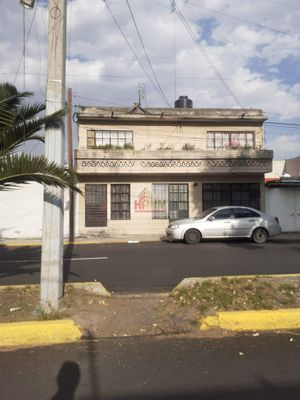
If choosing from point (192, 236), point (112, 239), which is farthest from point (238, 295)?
point (112, 239)

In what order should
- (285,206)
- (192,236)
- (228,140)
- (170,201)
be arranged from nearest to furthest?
(192,236)
(170,201)
(285,206)
(228,140)

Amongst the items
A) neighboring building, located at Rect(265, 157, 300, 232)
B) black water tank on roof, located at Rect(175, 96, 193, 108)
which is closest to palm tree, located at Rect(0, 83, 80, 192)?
neighboring building, located at Rect(265, 157, 300, 232)

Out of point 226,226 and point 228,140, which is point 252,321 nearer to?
point 226,226

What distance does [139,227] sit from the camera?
2270 centimetres

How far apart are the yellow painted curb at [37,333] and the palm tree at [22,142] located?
1.86 metres

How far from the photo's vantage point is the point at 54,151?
671 cm

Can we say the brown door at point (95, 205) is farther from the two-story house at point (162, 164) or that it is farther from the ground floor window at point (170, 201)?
the ground floor window at point (170, 201)

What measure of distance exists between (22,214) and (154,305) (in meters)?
16.8

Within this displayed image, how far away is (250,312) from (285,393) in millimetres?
2144

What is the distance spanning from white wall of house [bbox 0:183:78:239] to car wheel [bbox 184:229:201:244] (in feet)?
23.2

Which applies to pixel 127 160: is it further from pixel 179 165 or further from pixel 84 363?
pixel 84 363

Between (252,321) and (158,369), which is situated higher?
(252,321)

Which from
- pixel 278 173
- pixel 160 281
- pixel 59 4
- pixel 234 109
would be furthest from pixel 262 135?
pixel 59 4

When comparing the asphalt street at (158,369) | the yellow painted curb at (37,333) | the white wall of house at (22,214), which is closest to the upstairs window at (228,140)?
the white wall of house at (22,214)
